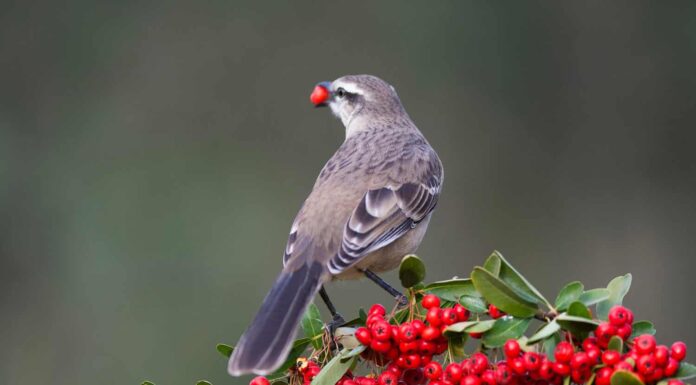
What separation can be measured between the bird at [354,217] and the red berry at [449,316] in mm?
462

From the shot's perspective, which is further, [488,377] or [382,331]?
[382,331]

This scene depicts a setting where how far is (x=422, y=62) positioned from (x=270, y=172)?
1.50m

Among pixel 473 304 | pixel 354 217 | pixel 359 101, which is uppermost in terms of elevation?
pixel 359 101

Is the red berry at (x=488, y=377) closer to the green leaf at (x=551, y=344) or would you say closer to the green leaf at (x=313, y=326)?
the green leaf at (x=551, y=344)

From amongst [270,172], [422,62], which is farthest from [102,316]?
[422,62]

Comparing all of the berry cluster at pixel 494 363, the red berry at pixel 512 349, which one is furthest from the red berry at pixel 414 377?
the red berry at pixel 512 349

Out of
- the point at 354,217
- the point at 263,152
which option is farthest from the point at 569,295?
the point at 263,152

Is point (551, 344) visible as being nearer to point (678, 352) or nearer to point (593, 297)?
point (593, 297)

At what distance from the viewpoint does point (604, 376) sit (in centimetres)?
247

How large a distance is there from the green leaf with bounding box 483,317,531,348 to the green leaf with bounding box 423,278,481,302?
0.55 feet

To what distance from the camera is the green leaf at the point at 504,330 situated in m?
2.66

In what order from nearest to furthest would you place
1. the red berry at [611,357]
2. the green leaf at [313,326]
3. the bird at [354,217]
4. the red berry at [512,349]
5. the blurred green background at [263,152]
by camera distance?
the red berry at [611,357]
the red berry at [512,349]
the green leaf at [313,326]
the bird at [354,217]
the blurred green background at [263,152]

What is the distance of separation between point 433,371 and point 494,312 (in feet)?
0.71

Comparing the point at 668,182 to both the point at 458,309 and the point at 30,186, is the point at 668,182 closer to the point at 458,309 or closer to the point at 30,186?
the point at 30,186
